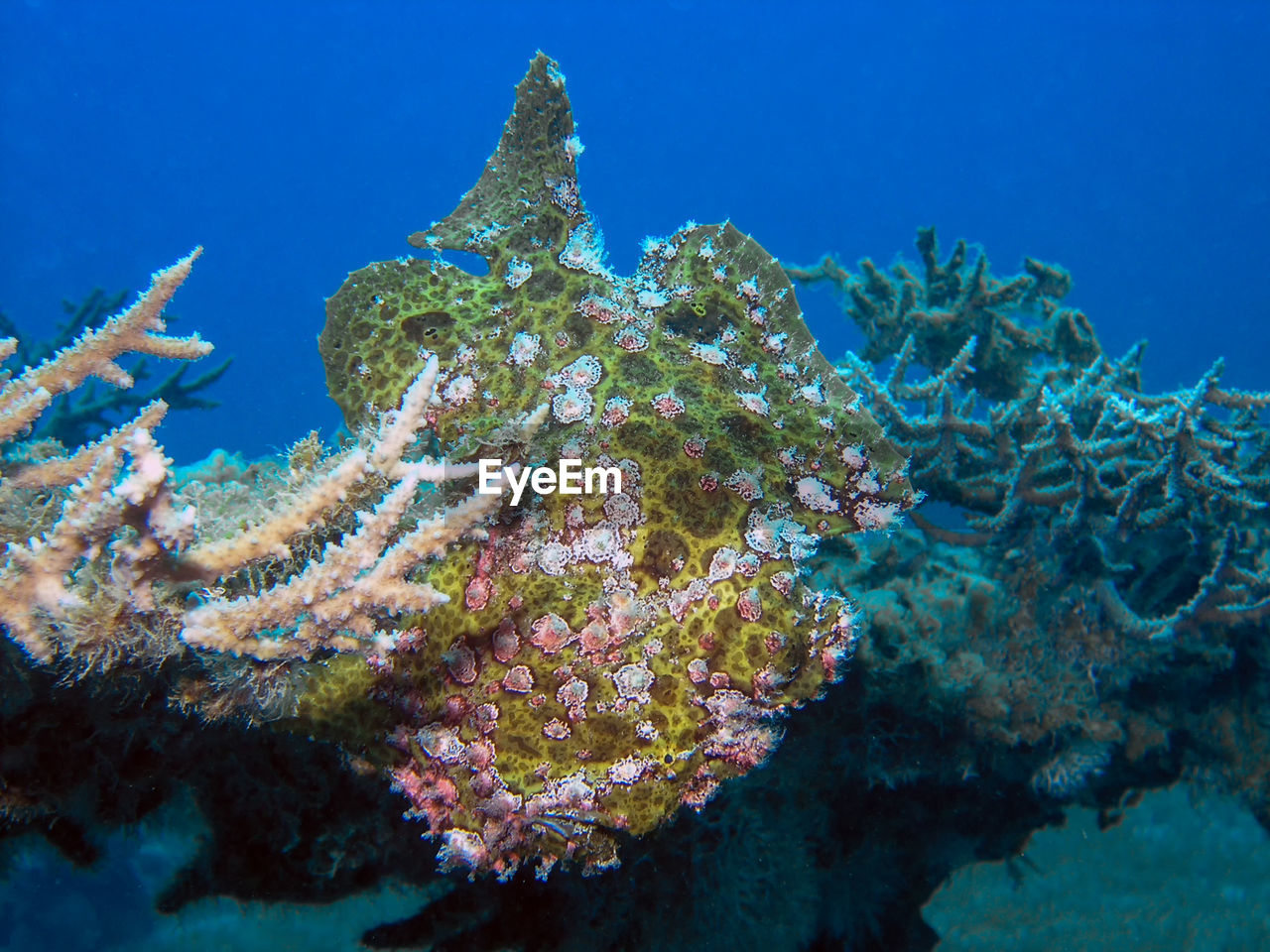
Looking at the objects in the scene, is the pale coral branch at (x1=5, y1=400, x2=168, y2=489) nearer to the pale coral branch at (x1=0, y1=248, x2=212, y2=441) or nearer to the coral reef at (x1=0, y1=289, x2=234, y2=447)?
the pale coral branch at (x1=0, y1=248, x2=212, y2=441)

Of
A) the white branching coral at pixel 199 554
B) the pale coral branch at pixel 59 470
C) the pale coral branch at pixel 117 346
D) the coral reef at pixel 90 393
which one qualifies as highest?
the coral reef at pixel 90 393

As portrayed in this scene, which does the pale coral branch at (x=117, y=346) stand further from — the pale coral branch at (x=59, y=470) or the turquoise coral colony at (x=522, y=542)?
the pale coral branch at (x=59, y=470)

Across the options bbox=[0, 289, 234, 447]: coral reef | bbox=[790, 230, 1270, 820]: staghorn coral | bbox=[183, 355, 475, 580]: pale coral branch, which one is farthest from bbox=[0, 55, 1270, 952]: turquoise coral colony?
bbox=[0, 289, 234, 447]: coral reef

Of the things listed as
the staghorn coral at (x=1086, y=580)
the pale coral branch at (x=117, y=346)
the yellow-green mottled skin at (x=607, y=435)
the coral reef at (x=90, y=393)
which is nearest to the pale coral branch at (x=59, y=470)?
the pale coral branch at (x=117, y=346)

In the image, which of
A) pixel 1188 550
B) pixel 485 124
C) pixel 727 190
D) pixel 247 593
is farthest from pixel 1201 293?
pixel 485 124

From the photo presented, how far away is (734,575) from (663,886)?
2.09 m

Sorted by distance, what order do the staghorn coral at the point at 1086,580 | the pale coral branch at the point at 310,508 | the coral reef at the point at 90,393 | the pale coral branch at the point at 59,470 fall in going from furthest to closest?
1. the coral reef at the point at 90,393
2. the staghorn coral at the point at 1086,580
3. the pale coral branch at the point at 59,470
4. the pale coral branch at the point at 310,508

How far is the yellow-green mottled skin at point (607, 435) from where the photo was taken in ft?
7.45

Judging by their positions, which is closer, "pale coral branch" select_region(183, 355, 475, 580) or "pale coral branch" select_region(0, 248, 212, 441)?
"pale coral branch" select_region(183, 355, 475, 580)

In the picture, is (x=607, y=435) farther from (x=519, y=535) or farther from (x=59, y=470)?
(x=59, y=470)

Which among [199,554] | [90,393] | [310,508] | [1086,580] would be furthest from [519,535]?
[90,393]

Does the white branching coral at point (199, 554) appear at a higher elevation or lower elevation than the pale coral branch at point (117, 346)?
lower

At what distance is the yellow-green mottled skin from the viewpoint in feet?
7.45

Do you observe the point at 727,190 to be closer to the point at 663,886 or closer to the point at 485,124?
the point at 485,124
